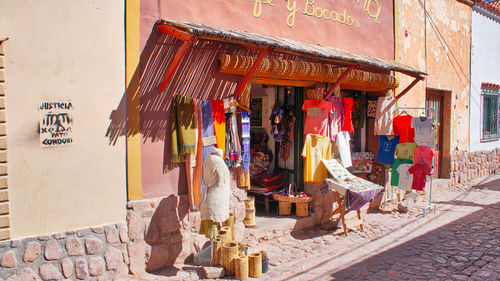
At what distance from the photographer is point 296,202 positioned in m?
7.49

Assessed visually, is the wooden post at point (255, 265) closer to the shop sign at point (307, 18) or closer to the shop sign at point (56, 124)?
the shop sign at point (56, 124)

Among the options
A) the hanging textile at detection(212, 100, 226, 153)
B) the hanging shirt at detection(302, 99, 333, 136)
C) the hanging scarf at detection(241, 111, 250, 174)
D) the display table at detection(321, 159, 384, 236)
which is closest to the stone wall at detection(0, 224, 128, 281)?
the hanging textile at detection(212, 100, 226, 153)

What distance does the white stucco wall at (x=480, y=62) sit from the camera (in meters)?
13.3

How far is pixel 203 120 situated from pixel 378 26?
5521mm

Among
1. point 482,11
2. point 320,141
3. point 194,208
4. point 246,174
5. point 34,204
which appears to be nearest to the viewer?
point 34,204

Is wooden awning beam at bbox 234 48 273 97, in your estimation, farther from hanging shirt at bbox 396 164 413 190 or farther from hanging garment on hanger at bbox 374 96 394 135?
hanging shirt at bbox 396 164 413 190

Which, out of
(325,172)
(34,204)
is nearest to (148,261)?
(34,204)

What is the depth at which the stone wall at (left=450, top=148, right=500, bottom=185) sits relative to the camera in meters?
12.2

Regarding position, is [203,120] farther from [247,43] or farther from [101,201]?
[101,201]

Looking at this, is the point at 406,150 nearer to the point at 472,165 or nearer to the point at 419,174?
the point at 419,174

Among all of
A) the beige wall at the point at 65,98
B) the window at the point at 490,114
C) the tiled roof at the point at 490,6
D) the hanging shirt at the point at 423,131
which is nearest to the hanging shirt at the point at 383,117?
the hanging shirt at the point at 423,131

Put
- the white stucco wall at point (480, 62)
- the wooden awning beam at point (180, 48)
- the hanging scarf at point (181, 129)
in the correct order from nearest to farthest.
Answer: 1. the wooden awning beam at point (180, 48)
2. the hanging scarf at point (181, 129)
3. the white stucco wall at point (480, 62)

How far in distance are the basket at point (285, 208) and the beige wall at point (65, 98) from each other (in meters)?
3.33

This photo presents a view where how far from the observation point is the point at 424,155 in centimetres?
834
